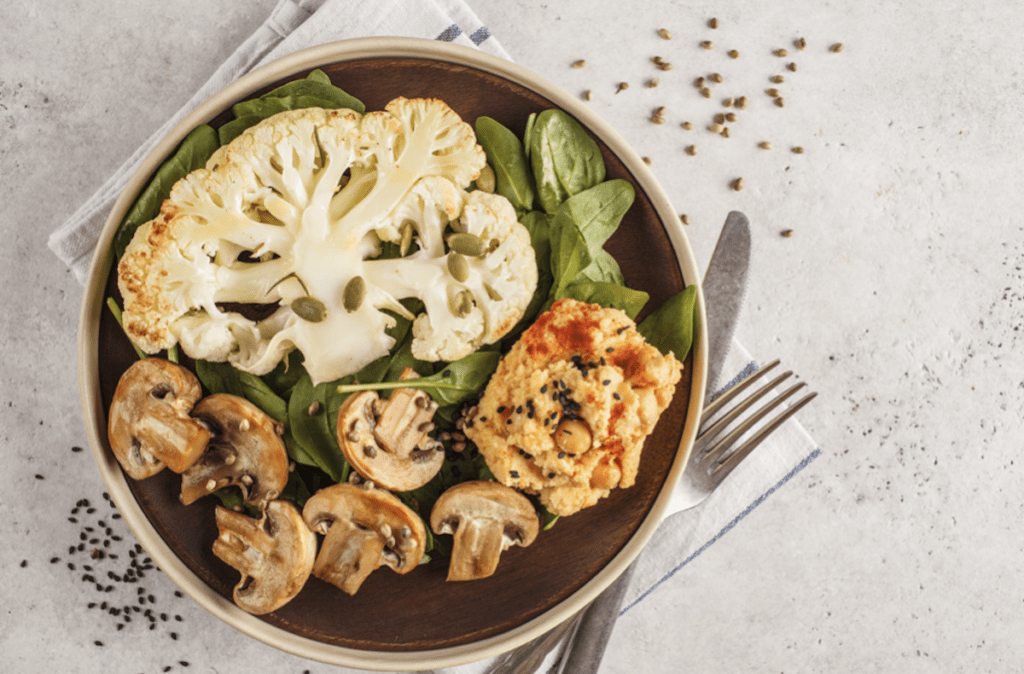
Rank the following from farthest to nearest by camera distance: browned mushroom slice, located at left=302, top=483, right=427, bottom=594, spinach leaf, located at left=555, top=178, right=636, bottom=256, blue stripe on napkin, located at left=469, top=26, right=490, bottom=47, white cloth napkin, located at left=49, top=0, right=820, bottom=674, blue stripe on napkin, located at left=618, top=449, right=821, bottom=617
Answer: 1. blue stripe on napkin, located at left=618, top=449, right=821, bottom=617
2. blue stripe on napkin, located at left=469, top=26, right=490, bottom=47
3. white cloth napkin, located at left=49, top=0, right=820, bottom=674
4. spinach leaf, located at left=555, top=178, right=636, bottom=256
5. browned mushroom slice, located at left=302, top=483, right=427, bottom=594

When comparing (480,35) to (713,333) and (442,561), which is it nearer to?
(713,333)

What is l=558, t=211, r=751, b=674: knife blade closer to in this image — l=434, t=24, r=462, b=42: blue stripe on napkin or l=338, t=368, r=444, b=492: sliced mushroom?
l=338, t=368, r=444, b=492: sliced mushroom

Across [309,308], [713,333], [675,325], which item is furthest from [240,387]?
[713,333]

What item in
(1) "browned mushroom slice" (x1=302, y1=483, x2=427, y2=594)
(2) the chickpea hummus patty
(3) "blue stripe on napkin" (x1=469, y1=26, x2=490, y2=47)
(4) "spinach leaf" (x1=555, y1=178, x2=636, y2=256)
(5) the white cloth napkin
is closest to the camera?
(2) the chickpea hummus patty

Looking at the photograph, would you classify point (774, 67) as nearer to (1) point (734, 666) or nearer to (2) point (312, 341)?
(2) point (312, 341)

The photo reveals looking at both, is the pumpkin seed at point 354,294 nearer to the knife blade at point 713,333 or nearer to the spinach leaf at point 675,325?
the spinach leaf at point 675,325

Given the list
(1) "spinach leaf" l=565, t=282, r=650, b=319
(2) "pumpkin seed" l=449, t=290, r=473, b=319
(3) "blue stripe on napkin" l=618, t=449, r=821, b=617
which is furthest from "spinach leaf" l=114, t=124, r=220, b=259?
(3) "blue stripe on napkin" l=618, t=449, r=821, b=617

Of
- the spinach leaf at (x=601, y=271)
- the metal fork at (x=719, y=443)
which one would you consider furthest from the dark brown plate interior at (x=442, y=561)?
the metal fork at (x=719, y=443)

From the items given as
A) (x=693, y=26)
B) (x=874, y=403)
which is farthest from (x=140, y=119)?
(x=874, y=403)
